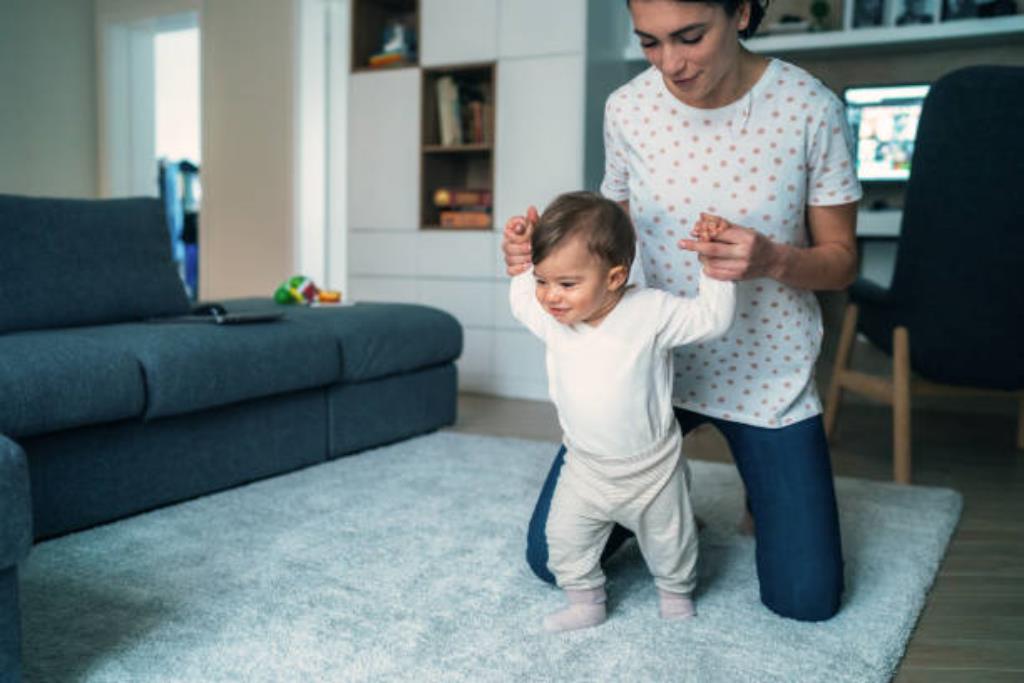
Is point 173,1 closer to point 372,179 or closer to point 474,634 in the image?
point 372,179

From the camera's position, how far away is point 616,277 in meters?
1.43

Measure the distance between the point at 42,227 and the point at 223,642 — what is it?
1393 mm

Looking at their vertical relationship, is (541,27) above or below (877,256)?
above

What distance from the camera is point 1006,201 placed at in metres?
2.37

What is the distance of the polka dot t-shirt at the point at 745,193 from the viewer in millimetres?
1513

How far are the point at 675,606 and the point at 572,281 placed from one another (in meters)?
0.59

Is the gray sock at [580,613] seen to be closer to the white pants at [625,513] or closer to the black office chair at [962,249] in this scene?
the white pants at [625,513]

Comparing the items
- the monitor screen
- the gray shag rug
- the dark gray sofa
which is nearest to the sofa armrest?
the gray shag rug

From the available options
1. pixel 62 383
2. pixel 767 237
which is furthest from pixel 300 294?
pixel 767 237

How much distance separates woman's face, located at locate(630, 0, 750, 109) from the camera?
130 cm

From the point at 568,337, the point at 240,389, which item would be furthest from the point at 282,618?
the point at 240,389

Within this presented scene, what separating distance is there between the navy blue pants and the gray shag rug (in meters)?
0.05

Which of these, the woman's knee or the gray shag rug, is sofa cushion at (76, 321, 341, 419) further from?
the woman's knee

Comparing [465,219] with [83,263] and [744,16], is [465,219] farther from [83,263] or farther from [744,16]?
[744,16]
